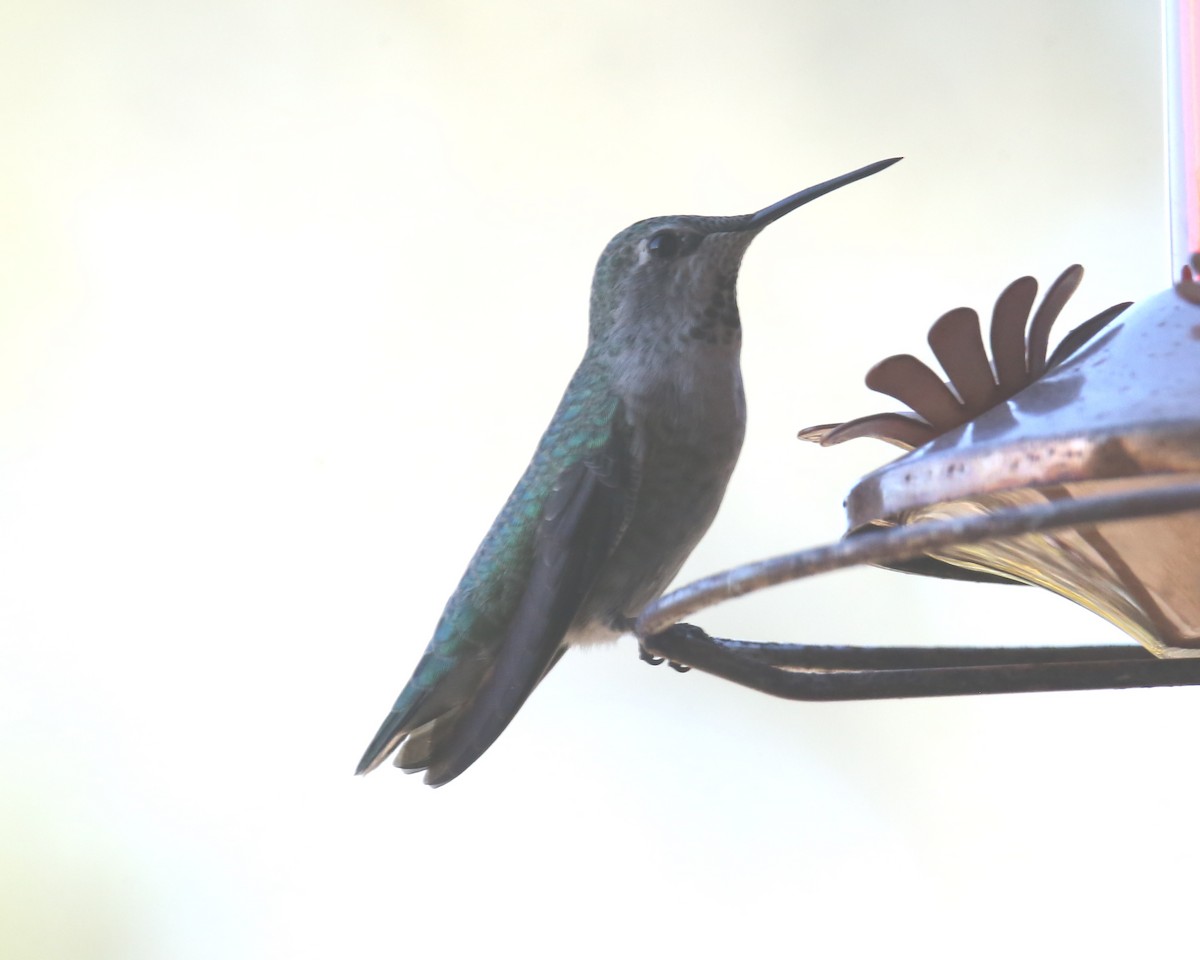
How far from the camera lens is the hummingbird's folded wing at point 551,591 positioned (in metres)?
2.09

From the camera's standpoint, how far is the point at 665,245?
268 centimetres

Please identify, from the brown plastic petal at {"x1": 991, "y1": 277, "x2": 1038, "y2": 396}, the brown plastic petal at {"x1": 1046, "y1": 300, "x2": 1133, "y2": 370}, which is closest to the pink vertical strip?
the brown plastic petal at {"x1": 1046, "y1": 300, "x2": 1133, "y2": 370}

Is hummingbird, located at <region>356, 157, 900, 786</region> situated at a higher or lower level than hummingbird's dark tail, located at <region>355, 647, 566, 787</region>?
higher

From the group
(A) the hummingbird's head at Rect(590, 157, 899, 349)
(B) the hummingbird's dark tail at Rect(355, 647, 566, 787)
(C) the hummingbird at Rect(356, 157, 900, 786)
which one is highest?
(A) the hummingbird's head at Rect(590, 157, 899, 349)

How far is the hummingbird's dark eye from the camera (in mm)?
2656

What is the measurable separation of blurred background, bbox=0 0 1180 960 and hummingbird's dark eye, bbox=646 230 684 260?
203cm

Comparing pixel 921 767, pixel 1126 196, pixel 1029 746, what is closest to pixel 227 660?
pixel 921 767

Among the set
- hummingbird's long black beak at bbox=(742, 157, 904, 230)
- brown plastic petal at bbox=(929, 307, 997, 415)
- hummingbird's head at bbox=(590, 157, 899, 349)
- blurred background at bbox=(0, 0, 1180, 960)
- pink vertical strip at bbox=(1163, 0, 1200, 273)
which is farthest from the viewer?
blurred background at bbox=(0, 0, 1180, 960)

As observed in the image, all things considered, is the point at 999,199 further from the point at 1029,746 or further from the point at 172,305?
the point at 172,305

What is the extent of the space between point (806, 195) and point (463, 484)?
9.04ft

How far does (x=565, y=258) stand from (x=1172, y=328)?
158 inches

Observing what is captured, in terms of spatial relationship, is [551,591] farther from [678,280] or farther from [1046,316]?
[1046,316]

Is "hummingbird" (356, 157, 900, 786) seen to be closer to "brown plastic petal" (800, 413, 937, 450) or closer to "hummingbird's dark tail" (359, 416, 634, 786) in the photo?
"hummingbird's dark tail" (359, 416, 634, 786)

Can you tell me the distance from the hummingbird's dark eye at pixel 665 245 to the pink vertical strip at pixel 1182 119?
944mm
